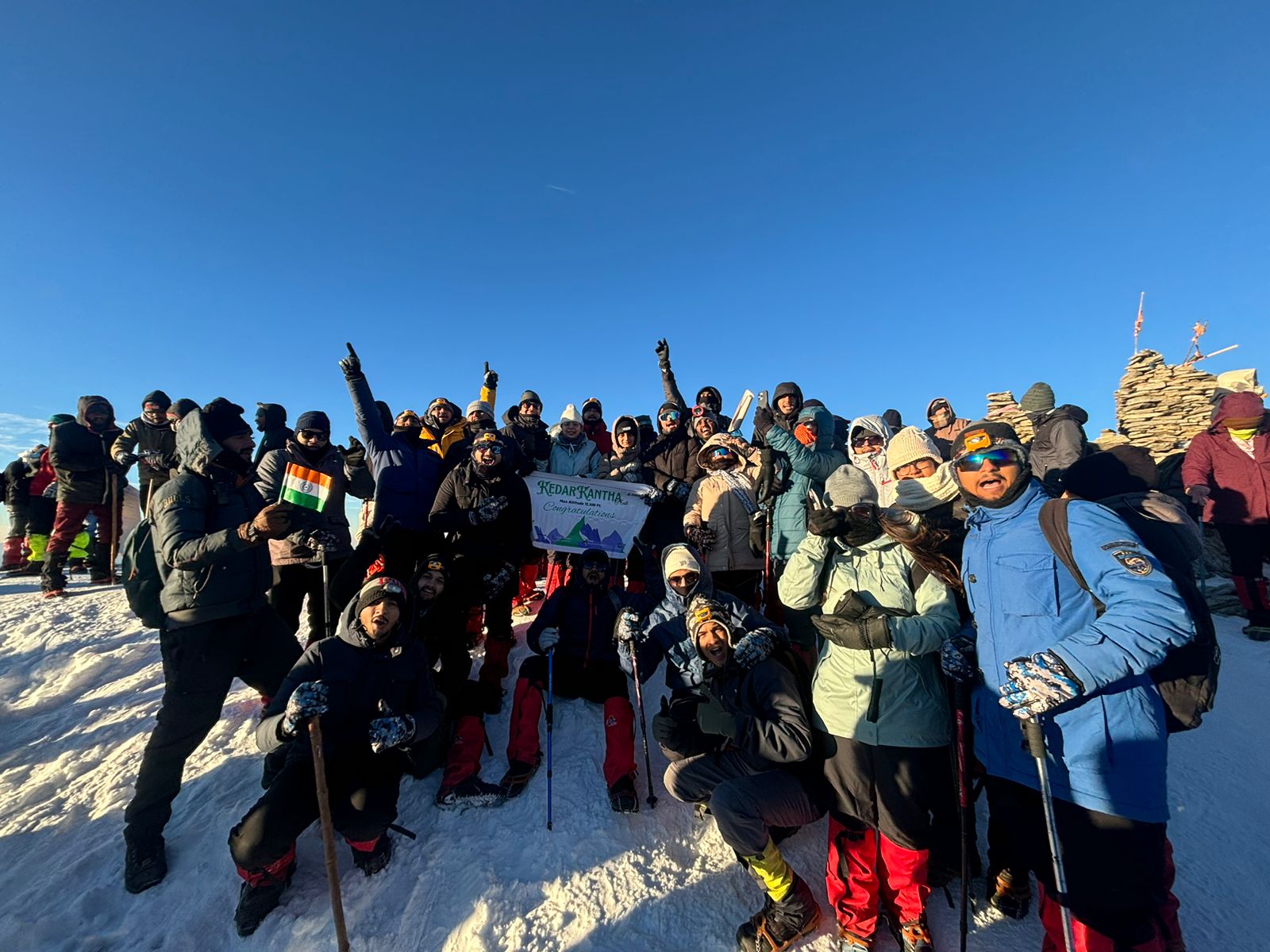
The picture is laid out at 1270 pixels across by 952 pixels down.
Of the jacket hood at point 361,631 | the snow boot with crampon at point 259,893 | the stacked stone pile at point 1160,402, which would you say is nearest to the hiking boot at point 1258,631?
the stacked stone pile at point 1160,402

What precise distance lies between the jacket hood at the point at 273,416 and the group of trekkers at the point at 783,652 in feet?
5.07

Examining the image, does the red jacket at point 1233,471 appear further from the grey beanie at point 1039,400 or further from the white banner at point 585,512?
the white banner at point 585,512

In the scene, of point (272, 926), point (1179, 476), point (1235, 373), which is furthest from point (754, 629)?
point (1235, 373)

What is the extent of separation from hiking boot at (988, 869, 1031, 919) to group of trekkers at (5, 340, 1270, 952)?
20 millimetres

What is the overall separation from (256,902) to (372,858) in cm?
73

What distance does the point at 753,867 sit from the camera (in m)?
3.24

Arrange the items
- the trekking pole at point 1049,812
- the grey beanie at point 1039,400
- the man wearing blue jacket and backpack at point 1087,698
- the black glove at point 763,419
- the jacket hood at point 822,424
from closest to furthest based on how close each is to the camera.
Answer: the man wearing blue jacket and backpack at point 1087,698
the trekking pole at point 1049,812
the jacket hood at point 822,424
the black glove at point 763,419
the grey beanie at point 1039,400

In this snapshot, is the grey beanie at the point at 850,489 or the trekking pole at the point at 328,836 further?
the grey beanie at the point at 850,489

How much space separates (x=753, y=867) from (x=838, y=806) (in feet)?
2.38

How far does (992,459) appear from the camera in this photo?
2.94 m

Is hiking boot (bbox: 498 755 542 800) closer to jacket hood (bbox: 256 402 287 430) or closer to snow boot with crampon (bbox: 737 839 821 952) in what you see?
snow boot with crampon (bbox: 737 839 821 952)

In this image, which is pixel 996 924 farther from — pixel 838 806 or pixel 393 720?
pixel 393 720

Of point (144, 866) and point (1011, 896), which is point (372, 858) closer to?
point (144, 866)

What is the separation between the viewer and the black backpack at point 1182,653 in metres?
2.57
